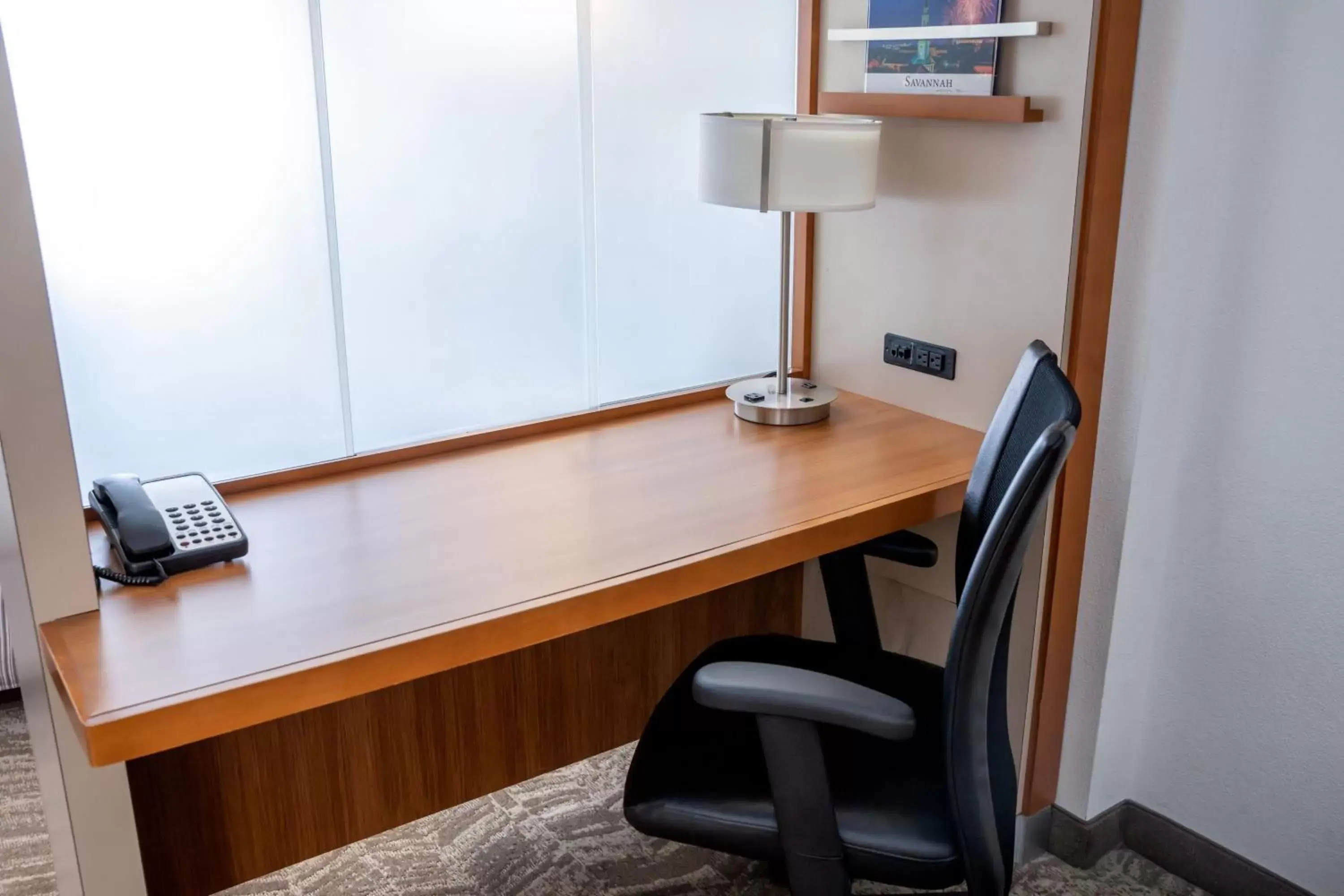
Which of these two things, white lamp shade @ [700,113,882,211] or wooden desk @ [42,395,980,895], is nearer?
wooden desk @ [42,395,980,895]

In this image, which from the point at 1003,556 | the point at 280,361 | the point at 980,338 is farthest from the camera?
the point at 980,338

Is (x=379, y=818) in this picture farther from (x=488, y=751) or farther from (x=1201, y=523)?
(x=1201, y=523)

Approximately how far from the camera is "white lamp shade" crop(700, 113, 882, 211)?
188cm

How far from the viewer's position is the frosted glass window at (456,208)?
1.84 meters

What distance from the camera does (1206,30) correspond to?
1.73m

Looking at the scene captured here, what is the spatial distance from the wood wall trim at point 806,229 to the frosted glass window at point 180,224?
0.92 m

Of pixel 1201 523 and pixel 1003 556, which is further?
pixel 1201 523

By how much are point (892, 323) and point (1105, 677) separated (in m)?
0.74

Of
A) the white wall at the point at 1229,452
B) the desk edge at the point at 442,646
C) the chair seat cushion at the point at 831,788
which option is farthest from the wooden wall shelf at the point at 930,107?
the chair seat cushion at the point at 831,788

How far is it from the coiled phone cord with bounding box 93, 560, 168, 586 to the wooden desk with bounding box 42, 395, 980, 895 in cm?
1

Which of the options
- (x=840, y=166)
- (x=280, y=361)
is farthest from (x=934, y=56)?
(x=280, y=361)

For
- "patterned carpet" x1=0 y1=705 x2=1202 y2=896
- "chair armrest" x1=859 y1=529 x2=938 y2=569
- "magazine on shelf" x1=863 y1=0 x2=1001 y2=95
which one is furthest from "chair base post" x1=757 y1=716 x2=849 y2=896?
"magazine on shelf" x1=863 y1=0 x2=1001 y2=95

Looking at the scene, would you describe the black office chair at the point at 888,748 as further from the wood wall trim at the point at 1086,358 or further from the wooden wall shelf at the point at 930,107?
the wooden wall shelf at the point at 930,107

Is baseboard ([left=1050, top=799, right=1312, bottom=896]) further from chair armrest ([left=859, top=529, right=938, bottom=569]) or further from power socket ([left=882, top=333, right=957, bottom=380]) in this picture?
power socket ([left=882, top=333, right=957, bottom=380])
